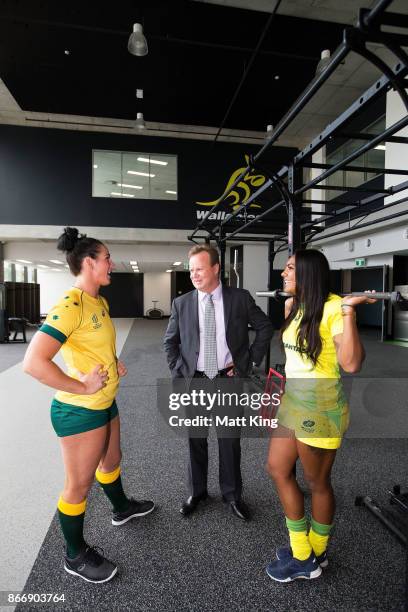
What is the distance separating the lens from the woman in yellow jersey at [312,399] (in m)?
1.39

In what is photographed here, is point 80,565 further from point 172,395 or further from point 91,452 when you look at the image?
point 172,395

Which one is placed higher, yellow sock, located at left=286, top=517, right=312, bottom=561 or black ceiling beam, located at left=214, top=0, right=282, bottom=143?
black ceiling beam, located at left=214, top=0, right=282, bottom=143

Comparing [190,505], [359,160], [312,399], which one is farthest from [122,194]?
[312,399]

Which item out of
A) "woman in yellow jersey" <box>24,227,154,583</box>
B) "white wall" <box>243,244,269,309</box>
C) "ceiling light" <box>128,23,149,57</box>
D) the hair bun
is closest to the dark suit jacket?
"woman in yellow jersey" <box>24,227,154,583</box>

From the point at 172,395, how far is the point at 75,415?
0.68m

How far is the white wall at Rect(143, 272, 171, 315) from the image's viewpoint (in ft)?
61.8

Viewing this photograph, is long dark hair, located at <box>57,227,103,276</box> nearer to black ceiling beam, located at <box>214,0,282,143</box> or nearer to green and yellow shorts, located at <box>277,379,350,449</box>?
green and yellow shorts, located at <box>277,379,350,449</box>

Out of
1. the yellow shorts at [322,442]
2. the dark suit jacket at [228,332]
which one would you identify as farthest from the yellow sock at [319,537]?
the dark suit jacket at [228,332]

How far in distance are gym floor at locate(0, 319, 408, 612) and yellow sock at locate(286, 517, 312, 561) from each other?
0.14m

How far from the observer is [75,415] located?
145 centimetres

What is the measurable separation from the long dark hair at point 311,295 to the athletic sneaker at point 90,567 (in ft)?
Answer: 4.37

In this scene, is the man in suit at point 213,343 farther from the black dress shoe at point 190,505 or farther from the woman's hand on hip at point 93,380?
the woman's hand on hip at point 93,380

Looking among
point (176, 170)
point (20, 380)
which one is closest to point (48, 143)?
point (176, 170)

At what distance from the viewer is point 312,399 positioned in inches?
55.7
